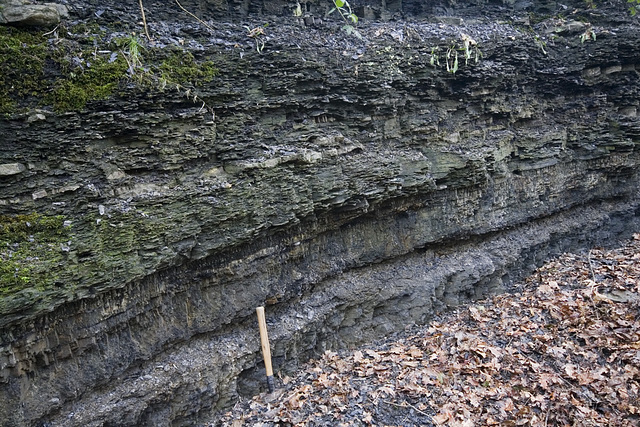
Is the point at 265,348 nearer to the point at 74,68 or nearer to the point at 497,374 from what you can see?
the point at 497,374

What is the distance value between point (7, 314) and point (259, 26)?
4847 mm

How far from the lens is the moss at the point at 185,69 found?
5188 mm

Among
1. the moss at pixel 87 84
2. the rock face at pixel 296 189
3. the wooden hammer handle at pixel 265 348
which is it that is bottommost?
the wooden hammer handle at pixel 265 348

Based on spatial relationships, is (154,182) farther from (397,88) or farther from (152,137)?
(397,88)

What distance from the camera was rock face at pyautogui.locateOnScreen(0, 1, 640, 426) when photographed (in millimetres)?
4531

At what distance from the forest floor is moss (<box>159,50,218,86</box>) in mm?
3972

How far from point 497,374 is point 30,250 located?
16.2 ft

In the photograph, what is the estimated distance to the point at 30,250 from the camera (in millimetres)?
4145

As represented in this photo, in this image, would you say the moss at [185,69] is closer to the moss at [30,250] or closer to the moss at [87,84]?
the moss at [87,84]

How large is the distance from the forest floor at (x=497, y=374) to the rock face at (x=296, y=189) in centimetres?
94

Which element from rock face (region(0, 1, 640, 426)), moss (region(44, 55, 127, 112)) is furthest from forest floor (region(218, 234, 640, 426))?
moss (region(44, 55, 127, 112))

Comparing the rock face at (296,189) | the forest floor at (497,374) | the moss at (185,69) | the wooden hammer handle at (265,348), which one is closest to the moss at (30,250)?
the rock face at (296,189)

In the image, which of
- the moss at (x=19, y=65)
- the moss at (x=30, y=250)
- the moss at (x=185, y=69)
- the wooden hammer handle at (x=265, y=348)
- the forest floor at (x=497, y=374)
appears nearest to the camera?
the moss at (x=30, y=250)

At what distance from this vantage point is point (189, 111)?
5180mm
